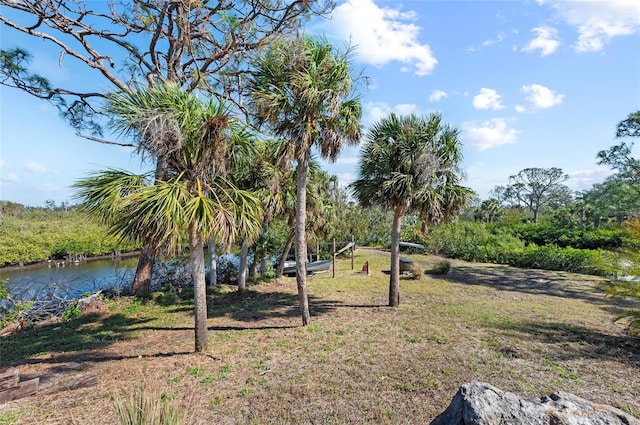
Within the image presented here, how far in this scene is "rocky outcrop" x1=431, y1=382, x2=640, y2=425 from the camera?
2.29 metres

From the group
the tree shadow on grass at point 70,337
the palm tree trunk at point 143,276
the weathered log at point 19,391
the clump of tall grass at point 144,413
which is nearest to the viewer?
the clump of tall grass at point 144,413

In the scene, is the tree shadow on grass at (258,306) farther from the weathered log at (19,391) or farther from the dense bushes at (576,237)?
the dense bushes at (576,237)

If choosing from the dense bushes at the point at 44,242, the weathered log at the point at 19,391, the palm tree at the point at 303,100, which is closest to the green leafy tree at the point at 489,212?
the palm tree at the point at 303,100

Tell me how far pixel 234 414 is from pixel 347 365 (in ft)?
6.84

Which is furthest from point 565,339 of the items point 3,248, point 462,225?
point 3,248

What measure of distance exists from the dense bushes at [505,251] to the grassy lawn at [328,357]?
640cm

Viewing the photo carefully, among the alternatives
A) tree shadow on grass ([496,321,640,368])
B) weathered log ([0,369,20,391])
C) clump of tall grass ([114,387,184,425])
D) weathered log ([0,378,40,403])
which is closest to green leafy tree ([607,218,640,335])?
tree shadow on grass ([496,321,640,368])

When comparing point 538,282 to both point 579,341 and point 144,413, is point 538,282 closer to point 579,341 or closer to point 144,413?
point 579,341

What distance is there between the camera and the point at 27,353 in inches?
243

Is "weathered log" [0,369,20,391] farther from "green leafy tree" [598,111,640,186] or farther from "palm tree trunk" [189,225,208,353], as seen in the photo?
"green leafy tree" [598,111,640,186]

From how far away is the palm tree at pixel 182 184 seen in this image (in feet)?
15.5

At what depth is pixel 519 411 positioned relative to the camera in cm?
234

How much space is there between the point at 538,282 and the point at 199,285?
1432 cm

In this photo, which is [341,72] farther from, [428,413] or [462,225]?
[462,225]
